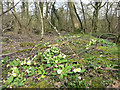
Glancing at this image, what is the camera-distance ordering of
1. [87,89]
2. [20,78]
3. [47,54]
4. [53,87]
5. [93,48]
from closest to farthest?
[87,89] → [53,87] → [20,78] → [47,54] → [93,48]

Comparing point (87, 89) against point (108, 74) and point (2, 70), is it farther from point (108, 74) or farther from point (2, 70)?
point (2, 70)

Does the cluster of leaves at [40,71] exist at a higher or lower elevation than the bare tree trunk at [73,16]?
lower

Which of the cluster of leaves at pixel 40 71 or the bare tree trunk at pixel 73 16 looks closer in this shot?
the cluster of leaves at pixel 40 71

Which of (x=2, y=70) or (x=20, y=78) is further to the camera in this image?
(x=2, y=70)

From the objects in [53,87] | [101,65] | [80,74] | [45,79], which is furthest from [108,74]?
[45,79]

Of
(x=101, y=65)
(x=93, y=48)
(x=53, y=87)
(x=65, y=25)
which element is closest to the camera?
(x=53, y=87)

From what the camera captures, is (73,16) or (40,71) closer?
(40,71)

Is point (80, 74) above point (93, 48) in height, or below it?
Answer: below

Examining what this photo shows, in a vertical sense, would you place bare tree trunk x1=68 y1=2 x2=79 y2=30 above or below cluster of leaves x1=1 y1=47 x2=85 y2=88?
above

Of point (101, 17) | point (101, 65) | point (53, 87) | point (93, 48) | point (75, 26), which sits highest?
point (101, 17)

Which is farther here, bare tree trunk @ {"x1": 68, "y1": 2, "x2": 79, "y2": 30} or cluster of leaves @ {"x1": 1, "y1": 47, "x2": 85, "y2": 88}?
bare tree trunk @ {"x1": 68, "y1": 2, "x2": 79, "y2": 30}

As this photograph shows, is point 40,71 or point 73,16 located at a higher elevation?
point 73,16

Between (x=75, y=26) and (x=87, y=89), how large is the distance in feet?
25.3

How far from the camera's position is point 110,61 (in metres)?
2.46
